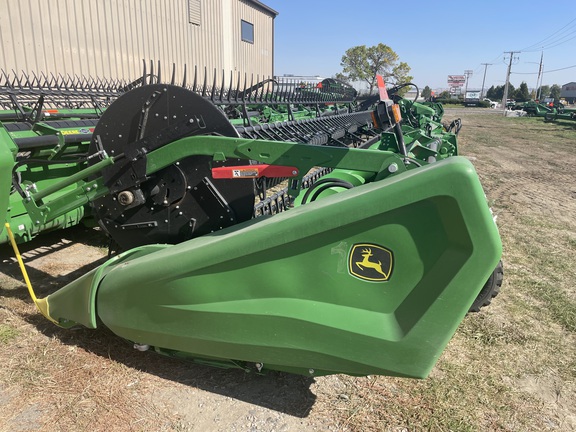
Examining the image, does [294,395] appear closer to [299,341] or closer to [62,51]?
[299,341]

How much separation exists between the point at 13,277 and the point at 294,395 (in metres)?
2.86

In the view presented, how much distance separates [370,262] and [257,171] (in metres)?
0.95

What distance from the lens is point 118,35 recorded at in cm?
1281

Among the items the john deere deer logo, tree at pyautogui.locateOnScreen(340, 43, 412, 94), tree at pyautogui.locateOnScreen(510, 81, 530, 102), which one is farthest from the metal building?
tree at pyautogui.locateOnScreen(510, 81, 530, 102)

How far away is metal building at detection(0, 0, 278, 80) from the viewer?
1009 centimetres

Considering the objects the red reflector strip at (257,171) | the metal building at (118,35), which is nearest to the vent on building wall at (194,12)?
the metal building at (118,35)

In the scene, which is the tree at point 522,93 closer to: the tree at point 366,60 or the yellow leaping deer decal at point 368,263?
the tree at point 366,60

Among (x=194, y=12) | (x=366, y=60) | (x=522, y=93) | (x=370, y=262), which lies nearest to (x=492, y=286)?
(x=370, y=262)

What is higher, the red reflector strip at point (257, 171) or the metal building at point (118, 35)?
the metal building at point (118, 35)

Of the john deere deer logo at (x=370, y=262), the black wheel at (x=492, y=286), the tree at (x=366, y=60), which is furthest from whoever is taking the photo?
the tree at (x=366, y=60)

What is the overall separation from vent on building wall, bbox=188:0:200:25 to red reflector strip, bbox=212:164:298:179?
16.0 meters

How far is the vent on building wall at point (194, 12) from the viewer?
53.8 ft

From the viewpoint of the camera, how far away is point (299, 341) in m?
1.88

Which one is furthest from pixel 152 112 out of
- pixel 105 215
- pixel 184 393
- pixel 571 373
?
pixel 571 373
